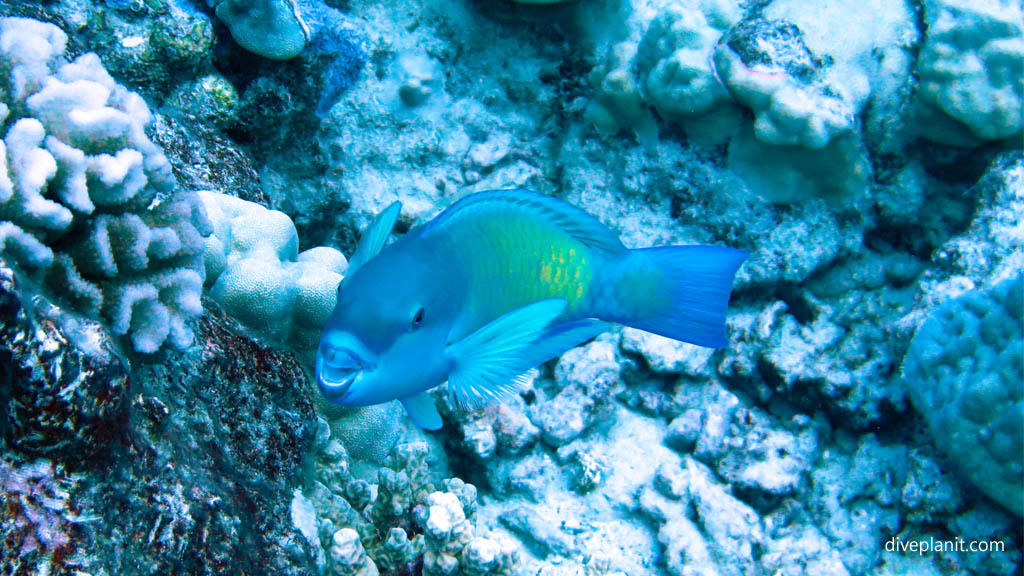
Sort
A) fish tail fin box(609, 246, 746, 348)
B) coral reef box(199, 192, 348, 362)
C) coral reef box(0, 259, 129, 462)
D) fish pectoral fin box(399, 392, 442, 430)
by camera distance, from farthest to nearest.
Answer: coral reef box(199, 192, 348, 362) → fish tail fin box(609, 246, 746, 348) → fish pectoral fin box(399, 392, 442, 430) → coral reef box(0, 259, 129, 462)

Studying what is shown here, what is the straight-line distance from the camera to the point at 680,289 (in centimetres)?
215

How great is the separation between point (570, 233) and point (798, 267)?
2541mm

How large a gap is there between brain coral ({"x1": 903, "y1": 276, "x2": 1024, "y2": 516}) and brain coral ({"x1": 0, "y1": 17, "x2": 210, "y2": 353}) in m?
3.80

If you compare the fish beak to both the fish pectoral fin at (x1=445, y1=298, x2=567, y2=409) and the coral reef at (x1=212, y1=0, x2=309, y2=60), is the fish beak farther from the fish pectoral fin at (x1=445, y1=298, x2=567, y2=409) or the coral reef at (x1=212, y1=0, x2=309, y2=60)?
the coral reef at (x1=212, y1=0, x2=309, y2=60)

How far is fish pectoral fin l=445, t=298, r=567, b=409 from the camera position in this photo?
5.71 ft

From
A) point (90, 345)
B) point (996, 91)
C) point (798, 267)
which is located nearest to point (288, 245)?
point (90, 345)

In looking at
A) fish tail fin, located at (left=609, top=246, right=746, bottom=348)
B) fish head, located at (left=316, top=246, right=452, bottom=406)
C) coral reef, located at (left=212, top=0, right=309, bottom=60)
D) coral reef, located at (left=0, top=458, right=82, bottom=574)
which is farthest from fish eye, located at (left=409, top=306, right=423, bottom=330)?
coral reef, located at (left=212, top=0, right=309, bottom=60)

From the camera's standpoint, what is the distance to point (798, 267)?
395cm

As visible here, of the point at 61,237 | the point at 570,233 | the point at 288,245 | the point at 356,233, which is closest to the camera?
the point at 61,237

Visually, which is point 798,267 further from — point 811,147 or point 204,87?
point 204,87

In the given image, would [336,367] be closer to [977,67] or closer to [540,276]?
[540,276]

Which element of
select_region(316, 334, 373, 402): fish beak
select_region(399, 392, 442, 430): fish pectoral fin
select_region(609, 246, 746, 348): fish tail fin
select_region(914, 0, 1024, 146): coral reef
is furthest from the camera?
select_region(914, 0, 1024, 146): coral reef

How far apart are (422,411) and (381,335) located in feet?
1.64

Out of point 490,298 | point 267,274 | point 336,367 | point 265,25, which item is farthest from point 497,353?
point 265,25
